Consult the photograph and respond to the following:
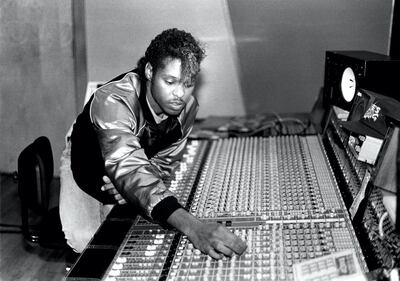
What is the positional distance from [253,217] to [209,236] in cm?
24

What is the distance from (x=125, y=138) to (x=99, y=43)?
7.23 feet

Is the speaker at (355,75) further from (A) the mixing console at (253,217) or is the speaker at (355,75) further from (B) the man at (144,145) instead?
(B) the man at (144,145)

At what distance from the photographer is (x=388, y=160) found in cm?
139

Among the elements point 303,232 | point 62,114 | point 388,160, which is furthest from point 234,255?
Answer: point 62,114

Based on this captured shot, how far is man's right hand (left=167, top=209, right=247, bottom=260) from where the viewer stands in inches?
53.2

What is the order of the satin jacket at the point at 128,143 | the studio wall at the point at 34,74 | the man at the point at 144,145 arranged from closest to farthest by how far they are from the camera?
the man at the point at 144,145
the satin jacket at the point at 128,143
the studio wall at the point at 34,74

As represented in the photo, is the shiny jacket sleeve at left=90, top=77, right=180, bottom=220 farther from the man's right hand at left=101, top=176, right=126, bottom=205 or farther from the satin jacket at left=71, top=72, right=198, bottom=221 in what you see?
the man's right hand at left=101, top=176, right=126, bottom=205

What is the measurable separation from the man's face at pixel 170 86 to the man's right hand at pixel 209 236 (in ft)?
1.76

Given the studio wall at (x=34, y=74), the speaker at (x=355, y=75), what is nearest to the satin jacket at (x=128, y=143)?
A: the speaker at (x=355, y=75)

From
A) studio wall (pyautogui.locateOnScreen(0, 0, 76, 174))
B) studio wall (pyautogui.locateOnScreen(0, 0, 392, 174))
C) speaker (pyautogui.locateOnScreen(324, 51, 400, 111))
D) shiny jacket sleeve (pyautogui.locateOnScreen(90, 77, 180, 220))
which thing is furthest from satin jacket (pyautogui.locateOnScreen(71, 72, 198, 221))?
studio wall (pyautogui.locateOnScreen(0, 0, 76, 174))

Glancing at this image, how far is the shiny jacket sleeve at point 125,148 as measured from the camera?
161 centimetres

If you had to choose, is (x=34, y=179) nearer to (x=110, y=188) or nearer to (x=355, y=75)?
(x=110, y=188)

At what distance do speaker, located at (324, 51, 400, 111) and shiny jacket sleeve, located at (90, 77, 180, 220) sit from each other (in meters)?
0.98

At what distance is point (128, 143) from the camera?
1.72 m
